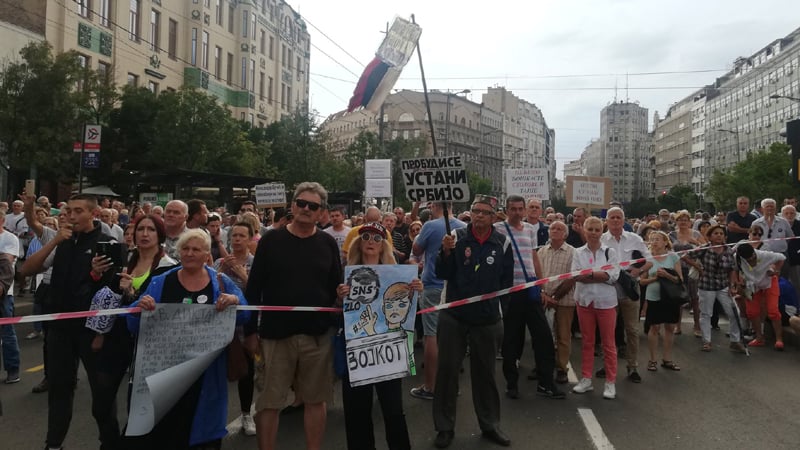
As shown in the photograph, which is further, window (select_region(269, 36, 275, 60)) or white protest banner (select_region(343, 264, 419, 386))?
window (select_region(269, 36, 275, 60))

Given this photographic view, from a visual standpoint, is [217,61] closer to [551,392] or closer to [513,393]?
[513,393]

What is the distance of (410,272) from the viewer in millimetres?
4734

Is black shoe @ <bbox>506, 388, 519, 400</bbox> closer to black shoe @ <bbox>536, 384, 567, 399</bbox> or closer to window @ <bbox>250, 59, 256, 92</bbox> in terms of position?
black shoe @ <bbox>536, 384, 567, 399</bbox>

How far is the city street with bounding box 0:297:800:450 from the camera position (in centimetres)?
522

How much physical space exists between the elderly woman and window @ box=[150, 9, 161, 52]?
39.5 meters

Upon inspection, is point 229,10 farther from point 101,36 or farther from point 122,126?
point 122,126

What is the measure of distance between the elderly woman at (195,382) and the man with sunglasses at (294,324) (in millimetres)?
269

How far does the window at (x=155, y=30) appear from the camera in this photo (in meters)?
39.1

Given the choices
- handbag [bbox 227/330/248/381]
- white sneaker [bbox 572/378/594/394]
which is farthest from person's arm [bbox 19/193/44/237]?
white sneaker [bbox 572/378/594/394]

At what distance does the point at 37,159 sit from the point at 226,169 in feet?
40.2

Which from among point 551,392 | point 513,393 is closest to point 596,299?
point 551,392

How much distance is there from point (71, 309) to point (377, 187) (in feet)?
51.7

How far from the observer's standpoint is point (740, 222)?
1132cm

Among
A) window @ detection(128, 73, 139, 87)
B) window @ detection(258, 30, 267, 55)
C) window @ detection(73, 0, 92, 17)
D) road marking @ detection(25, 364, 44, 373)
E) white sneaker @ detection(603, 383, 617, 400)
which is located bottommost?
road marking @ detection(25, 364, 44, 373)
